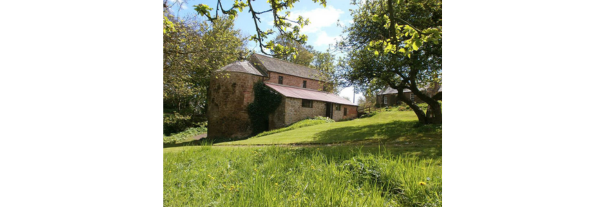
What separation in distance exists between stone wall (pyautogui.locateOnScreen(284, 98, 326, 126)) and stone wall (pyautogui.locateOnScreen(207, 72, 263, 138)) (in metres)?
3.03

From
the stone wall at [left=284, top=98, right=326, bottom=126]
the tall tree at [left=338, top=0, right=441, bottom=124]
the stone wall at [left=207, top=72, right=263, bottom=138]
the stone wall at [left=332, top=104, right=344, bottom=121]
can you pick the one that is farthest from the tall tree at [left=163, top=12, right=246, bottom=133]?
the stone wall at [left=332, top=104, right=344, bottom=121]

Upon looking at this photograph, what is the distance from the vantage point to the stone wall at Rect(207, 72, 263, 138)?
731 inches

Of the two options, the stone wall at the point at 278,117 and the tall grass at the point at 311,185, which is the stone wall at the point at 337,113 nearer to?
the stone wall at the point at 278,117

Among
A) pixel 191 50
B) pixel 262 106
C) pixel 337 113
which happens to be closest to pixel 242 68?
pixel 262 106

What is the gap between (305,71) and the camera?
25.2 m

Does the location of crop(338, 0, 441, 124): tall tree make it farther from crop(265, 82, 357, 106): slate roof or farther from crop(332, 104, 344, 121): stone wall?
crop(332, 104, 344, 121): stone wall

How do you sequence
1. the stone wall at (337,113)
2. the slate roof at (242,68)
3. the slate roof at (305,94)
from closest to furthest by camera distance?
the slate roof at (242,68), the slate roof at (305,94), the stone wall at (337,113)

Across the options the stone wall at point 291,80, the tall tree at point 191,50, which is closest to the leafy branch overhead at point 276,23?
the tall tree at point 191,50

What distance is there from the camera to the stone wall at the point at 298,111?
1945 cm

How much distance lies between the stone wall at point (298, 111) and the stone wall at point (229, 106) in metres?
3.03
